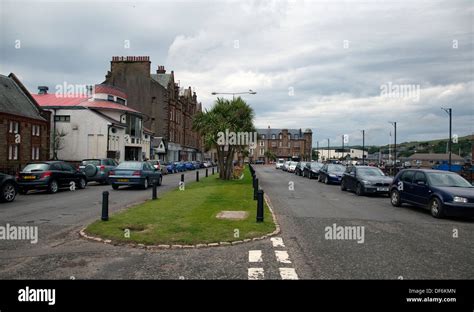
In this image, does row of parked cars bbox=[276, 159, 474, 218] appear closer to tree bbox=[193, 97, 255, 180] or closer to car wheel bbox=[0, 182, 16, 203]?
tree bbox=[193, 97, 255, 180]

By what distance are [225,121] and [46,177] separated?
11424mm

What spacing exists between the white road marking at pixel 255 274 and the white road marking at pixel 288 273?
300 mm

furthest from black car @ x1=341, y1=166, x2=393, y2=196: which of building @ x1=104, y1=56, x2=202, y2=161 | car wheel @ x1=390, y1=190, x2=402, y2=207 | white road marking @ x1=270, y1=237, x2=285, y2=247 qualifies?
building @ x1=104, y1=56, x2=202, y2=161

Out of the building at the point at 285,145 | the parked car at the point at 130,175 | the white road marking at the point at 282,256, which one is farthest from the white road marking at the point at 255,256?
the building at the point at 285,145

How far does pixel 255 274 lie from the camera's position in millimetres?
5562

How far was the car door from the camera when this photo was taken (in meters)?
12.3

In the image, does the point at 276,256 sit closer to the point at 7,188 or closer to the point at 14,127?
the point at 7,188

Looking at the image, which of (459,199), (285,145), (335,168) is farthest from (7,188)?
(285,145)

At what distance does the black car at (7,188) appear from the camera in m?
14.0

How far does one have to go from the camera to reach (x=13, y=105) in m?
30.6

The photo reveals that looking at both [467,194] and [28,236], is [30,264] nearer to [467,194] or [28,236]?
[28,236]

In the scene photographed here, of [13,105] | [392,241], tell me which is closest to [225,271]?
[392,241]

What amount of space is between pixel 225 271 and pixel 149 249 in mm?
1956

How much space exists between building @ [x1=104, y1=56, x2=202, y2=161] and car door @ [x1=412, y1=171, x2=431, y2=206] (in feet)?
153
